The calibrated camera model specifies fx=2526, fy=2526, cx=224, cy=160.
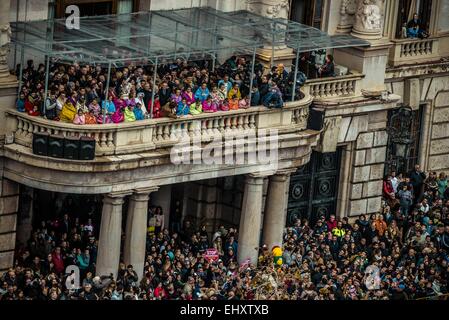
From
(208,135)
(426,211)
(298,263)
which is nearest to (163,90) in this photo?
(208,135)

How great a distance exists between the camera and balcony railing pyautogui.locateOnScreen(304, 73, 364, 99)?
4131 inches

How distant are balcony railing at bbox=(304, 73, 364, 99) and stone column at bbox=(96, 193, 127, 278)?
474 inches

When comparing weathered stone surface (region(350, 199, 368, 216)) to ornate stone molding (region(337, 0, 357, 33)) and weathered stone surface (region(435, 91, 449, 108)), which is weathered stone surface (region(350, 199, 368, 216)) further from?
ornate stone molding (region(337, 0, 357, 33))

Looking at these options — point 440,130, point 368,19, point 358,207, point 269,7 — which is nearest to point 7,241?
point 269,7

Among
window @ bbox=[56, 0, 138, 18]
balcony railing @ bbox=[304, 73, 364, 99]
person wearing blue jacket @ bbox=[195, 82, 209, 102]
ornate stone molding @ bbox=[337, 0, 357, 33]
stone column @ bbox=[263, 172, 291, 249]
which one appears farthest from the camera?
ornate stone molding @ bbox=[337, 0, 357, 33]

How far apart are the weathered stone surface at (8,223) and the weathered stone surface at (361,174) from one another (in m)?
17.9

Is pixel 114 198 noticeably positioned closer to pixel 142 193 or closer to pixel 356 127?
pixel 142 193

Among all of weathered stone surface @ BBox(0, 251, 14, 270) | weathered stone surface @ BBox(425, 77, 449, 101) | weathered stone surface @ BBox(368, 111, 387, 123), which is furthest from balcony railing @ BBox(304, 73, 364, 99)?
weathered stone surface @ BBox(0, 251, 14, 270)

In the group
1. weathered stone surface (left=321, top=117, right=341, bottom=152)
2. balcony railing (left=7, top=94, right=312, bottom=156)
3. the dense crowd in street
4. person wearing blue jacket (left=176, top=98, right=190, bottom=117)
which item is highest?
person wearing blue jacket (left=176, top=98, right=190, bottom=117)

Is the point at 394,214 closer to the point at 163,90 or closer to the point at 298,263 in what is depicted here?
the point at 298,263

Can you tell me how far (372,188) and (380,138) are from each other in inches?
86.6

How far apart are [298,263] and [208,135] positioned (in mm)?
7317

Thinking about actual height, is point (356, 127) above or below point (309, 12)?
below

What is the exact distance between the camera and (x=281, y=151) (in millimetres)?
100938
